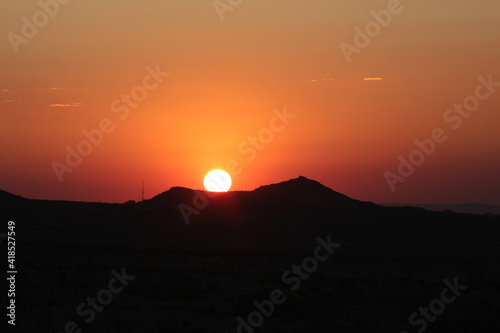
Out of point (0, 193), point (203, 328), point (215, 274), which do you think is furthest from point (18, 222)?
point (203, 328)

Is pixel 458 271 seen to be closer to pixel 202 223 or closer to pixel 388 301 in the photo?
pixel 388 301

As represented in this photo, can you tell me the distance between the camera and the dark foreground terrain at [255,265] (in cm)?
3853
